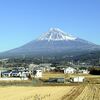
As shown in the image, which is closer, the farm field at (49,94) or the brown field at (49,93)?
the farm field at (49,94)

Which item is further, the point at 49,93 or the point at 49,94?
the point at 49,93

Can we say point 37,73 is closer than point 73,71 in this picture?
Yes

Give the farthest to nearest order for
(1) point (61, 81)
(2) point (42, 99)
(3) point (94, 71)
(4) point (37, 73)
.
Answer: (3) point (94, 71) < (4) point (37, 73) < (1) point (61, 81) < (2) point (42, 99)

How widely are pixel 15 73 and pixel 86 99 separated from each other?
41.2 m

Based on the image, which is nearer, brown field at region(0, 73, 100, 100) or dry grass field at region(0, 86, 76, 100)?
dry grass field at region(0, 86, 76, 100)

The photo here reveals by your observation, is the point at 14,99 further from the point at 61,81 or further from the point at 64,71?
the point at 64,71

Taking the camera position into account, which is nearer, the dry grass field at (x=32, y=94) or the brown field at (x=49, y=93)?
the dry grass field at (x=32, y=94)

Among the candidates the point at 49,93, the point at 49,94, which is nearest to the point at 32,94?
the point at 49,94

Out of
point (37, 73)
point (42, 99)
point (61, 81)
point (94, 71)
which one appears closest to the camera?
point (42, 99)

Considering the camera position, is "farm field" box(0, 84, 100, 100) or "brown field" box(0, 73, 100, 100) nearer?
"farm field" box(0, 84, 100, 100)

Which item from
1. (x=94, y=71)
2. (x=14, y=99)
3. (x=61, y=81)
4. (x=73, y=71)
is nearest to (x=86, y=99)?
(x=14, y=99)

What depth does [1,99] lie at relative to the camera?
974 inches

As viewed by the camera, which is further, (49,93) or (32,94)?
(49,93)

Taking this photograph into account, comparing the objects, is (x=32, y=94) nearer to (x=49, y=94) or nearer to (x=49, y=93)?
(x=49, y=94)
